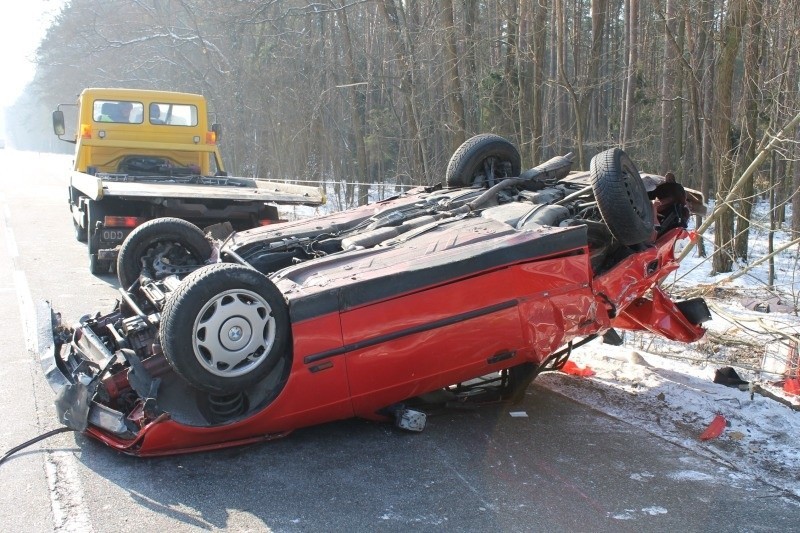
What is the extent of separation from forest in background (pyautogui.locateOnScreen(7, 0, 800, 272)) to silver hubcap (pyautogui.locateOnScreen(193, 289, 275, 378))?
6928 millimetres

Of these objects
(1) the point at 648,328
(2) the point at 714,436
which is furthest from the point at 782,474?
(1) the point at 648,328

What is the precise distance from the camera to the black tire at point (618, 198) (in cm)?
485

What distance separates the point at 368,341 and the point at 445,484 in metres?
0.86

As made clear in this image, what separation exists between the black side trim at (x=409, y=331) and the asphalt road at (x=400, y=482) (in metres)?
0.59

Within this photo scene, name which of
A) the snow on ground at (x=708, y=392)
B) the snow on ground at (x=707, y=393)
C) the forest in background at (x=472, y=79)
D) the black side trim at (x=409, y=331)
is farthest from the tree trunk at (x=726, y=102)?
the black side trim at (x=409, y=331)

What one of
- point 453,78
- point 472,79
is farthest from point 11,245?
point 472,79

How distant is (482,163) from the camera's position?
646cm

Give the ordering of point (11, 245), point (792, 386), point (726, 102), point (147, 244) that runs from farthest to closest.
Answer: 1. point (726, 102)
2. point (11, 245)
3. point (147, 244)
4. point (792, 386)

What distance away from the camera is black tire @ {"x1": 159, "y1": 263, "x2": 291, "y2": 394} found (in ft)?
12.6

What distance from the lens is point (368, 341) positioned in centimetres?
411

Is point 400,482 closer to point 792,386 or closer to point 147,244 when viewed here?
point 147,244

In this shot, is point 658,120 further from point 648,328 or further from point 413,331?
point 413,331

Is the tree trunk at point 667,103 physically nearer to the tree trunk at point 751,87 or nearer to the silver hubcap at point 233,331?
the tree trunk at point 751,87

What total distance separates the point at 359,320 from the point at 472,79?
18915 mm
